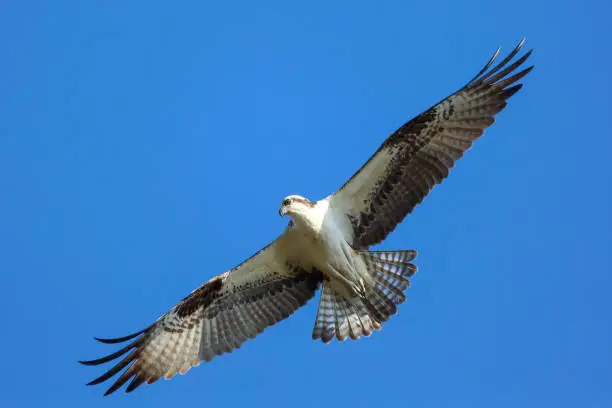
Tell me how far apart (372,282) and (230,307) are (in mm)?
1807

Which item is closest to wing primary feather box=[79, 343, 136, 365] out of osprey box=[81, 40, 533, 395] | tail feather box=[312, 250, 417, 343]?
osprey box=[81, 40, 533, 395]

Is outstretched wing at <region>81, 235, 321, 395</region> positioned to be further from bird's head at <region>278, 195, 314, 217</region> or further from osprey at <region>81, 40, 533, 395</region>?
bird's head at <region>278, 195, 314, 217</region>

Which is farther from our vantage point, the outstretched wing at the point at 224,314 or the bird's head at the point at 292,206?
the outstretched wing at the point at 224,314

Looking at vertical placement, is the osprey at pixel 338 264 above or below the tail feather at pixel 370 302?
above

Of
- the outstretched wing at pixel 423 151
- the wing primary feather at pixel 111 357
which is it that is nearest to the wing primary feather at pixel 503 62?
the outstretched wing at pixel 423 151

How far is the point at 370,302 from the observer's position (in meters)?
12.6

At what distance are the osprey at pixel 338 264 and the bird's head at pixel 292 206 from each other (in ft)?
0.04

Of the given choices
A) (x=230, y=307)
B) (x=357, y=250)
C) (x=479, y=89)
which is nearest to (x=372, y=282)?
(x=357, y=250)

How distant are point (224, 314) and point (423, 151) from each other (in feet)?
10.4

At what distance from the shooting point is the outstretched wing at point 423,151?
39.7 ft

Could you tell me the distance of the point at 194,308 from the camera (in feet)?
42.7

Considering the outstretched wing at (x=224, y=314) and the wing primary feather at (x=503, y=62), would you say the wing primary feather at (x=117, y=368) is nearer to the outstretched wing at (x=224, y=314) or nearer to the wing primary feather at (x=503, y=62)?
the outstretched wing at (x=224, y=314)

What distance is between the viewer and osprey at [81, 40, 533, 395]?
12148 mm

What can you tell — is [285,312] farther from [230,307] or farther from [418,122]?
[418,122]
